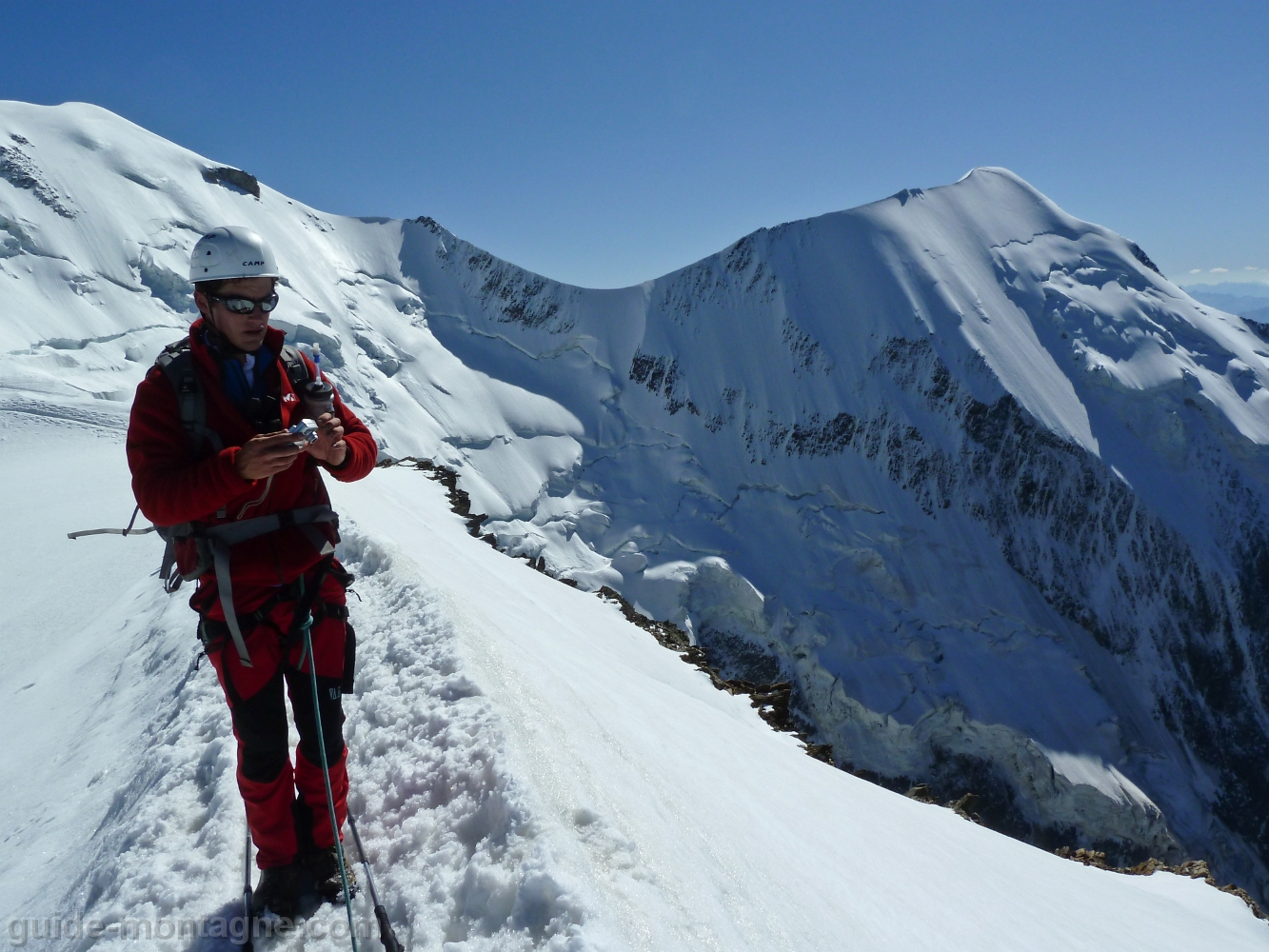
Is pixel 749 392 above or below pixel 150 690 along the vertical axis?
above

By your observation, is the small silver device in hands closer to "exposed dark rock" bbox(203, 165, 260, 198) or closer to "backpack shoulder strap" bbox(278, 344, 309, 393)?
"backpack shoulder strap" bbox(278, 344, 309, 393)

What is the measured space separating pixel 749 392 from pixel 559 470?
17814mm

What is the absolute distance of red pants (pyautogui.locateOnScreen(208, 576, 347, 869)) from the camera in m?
2.80

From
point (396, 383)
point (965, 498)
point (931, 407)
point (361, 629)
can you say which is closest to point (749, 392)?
point (931, 407)

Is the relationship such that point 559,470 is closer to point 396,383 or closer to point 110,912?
point 396,383

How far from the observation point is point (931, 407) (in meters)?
52.5

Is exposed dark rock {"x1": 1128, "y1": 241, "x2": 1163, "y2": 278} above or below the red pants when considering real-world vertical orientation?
above

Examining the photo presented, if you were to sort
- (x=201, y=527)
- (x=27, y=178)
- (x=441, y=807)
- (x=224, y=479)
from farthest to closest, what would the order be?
(x=27, y=178) → (x=441, y=807) → (x=201, y=527) → (x=224, y=479)

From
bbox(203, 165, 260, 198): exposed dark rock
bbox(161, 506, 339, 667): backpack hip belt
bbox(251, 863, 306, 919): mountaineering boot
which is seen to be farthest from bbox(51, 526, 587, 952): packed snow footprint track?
bbox(203, 165, 260, 198): exposed dark rock

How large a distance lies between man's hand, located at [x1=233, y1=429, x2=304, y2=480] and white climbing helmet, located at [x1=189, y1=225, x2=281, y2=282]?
79 cm

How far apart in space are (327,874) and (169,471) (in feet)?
6.27

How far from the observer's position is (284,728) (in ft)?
9.29

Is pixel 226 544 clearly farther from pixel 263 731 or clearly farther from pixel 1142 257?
pixel 1142 257

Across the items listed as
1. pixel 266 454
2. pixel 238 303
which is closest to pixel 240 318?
pixel 238 303
